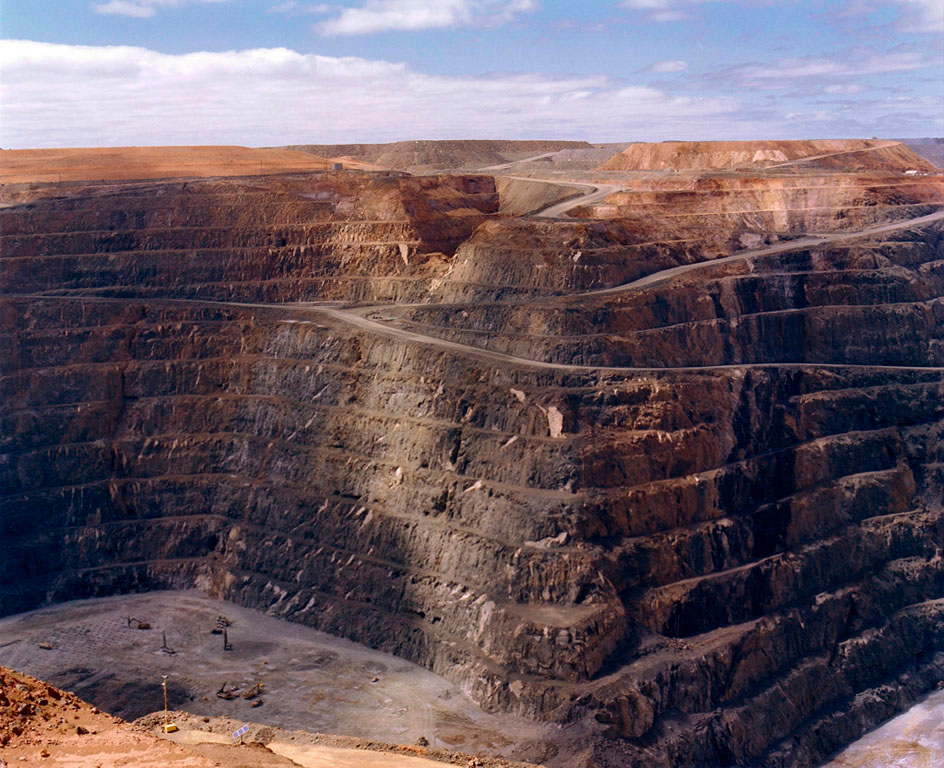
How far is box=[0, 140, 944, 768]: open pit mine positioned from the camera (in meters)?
77.4

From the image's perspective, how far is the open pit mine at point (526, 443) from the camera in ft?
254

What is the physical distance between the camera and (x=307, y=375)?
99.5 m

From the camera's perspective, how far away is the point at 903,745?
254 feet

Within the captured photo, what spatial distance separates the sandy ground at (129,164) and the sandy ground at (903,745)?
9957 centimetres

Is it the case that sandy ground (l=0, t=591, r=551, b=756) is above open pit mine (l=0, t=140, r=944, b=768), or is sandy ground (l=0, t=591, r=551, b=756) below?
below

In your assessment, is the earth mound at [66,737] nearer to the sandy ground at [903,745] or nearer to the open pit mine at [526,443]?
the open pit mine at [526,443]

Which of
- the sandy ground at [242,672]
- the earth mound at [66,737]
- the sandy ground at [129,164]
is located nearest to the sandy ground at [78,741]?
the earth mound at [66,737]

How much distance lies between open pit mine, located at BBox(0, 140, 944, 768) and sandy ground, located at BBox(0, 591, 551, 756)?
79cm

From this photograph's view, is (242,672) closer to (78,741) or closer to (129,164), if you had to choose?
(78,741)

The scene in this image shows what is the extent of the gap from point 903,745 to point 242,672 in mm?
43623

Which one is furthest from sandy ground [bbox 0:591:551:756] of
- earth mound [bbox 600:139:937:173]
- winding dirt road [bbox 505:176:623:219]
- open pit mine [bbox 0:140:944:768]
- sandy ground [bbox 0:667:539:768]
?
earth mound [bbox 600:139:937:173]

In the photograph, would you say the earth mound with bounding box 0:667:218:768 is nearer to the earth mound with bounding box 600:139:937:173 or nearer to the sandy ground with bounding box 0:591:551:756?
the sandy ground with bounding box 0:591:551:756

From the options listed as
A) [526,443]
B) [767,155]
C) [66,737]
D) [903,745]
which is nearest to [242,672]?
[526,443]

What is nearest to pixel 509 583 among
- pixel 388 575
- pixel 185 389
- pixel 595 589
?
pixel 595 589
